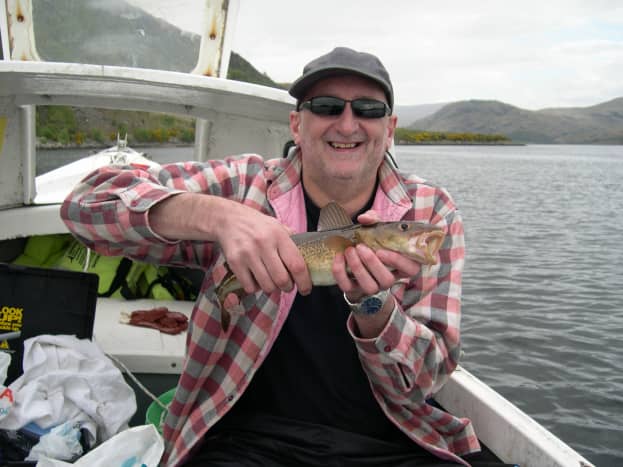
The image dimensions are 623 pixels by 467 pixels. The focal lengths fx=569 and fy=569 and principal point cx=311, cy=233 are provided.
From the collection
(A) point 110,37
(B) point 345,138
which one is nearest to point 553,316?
(A) point 110,37

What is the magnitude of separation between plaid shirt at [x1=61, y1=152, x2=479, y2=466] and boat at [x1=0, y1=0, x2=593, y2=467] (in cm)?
56

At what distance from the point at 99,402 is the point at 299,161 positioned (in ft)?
6.07

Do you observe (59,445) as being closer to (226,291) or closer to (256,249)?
(226,291)

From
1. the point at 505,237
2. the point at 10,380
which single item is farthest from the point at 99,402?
the point at 505,237

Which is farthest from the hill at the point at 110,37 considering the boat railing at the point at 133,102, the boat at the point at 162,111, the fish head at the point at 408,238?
the fish head at the point at 408,238

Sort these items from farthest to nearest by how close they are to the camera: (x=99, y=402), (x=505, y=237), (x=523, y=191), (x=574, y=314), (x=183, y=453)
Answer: (x=523, y=191) → (x=505, y=237) → (x=574, y=314) → (x=99, y=402) → (x=183, y=453)

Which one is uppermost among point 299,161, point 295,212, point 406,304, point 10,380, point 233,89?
point 233,89

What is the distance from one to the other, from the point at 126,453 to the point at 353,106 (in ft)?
6.67

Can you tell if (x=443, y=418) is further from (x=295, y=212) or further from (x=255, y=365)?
(x=295, y=212)

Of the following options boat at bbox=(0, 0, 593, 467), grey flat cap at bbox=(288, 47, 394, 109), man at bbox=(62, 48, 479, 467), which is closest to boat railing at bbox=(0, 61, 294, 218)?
boat at bbox=(0, 0, 593, 467)

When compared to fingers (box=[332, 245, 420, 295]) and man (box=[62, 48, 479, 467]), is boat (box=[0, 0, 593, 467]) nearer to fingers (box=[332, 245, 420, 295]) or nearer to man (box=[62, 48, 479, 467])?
man (box=[62, 48, 479, 467])

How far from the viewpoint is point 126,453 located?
271 cm

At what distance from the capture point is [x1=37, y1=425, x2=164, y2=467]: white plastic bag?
2.63 m

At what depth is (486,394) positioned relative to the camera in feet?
11.6
